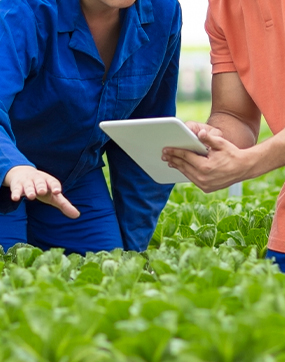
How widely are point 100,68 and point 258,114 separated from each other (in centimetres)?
67

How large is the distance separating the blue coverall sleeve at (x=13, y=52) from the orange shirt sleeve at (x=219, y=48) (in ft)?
2.25

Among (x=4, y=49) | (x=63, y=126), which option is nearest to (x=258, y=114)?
(x=63, y=126)

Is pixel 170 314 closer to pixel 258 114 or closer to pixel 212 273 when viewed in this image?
pixel 212 273

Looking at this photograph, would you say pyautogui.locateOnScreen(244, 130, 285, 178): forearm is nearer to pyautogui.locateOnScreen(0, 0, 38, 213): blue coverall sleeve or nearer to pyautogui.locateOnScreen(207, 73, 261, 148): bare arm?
pyautogui.locateOnScreen(207, 73, 261, 148): bare arm

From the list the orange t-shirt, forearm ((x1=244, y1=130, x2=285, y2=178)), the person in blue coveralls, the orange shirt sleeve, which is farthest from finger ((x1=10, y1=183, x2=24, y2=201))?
the orange shirt sleeve

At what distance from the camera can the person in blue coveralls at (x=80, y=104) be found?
2213mm

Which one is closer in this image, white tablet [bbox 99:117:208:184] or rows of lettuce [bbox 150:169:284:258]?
white tablet [bbox 99:117:208:184]

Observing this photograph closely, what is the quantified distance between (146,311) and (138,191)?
1.81m

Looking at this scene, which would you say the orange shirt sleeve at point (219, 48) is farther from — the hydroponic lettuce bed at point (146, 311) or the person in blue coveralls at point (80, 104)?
the hydroponic lettuce bed at point (146, 311)

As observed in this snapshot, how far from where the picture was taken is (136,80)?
8.43ft

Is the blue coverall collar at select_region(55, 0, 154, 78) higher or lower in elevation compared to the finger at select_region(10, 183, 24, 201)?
higher

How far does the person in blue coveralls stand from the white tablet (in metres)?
0.24

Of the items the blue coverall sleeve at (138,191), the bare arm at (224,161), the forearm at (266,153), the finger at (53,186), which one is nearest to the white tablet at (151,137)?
the bare arm at (224,161)

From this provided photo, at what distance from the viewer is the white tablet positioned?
1.89 m
